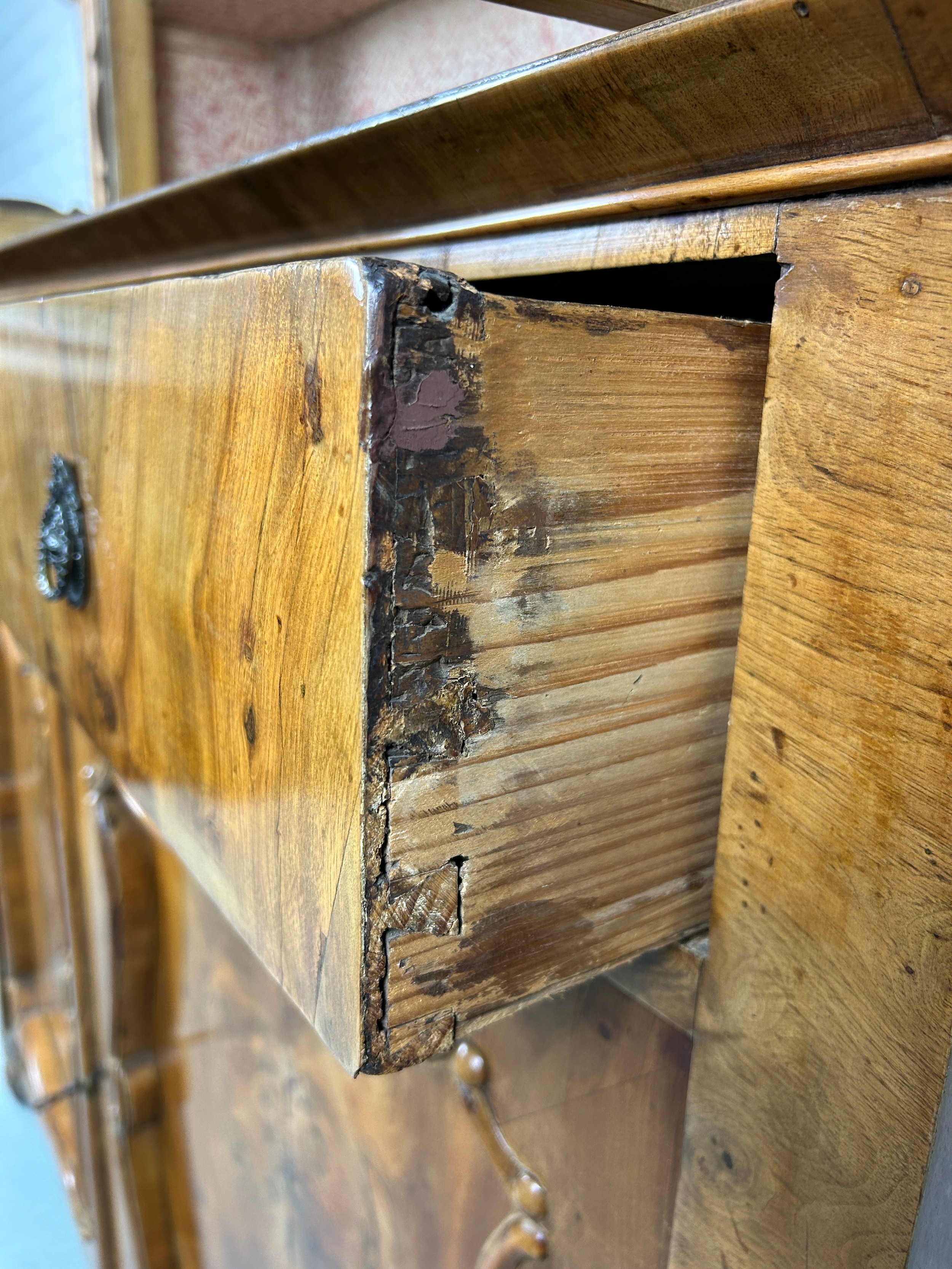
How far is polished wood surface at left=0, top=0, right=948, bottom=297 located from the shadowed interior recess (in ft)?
0.14

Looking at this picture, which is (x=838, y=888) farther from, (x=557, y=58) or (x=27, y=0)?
(x=27, y=0)

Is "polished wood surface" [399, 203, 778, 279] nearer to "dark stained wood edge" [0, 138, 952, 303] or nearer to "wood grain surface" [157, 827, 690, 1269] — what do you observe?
"dark stained wood edge" [0, 138, 952, 303]

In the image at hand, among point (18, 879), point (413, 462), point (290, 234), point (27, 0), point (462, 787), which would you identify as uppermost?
point (27, 0)

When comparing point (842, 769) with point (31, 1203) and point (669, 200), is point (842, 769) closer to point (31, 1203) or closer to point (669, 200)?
point (669, 200)

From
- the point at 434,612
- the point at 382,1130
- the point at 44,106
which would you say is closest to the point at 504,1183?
the point at 382,1130

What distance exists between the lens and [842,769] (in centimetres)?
32

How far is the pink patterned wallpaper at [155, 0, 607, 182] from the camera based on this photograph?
107 centimetres

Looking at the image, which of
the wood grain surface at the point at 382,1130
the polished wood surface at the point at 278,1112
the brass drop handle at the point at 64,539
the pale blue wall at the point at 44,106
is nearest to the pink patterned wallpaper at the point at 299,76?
the pale blue wall at the point at 44,106

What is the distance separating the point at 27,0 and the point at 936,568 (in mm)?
1942

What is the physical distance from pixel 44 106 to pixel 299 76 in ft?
1.86

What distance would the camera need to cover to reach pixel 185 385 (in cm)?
36

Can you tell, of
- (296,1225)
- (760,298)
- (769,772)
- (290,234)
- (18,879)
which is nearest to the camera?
(769,772)

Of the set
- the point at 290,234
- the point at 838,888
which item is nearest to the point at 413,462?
the point at 838,888

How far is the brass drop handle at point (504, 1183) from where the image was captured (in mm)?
521
